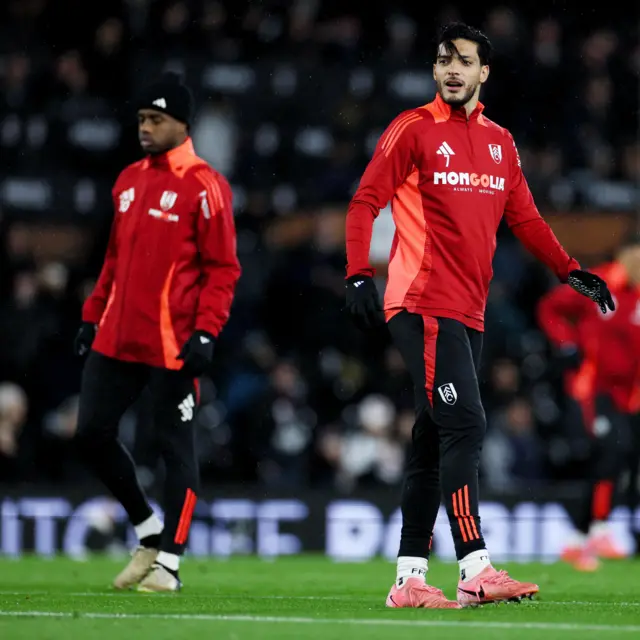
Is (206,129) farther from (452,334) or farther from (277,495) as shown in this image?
(452,334)

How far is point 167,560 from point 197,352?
98 centimetres

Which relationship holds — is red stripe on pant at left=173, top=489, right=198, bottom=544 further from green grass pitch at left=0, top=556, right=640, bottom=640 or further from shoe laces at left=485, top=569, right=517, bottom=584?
shoe laces at left=485, top=569, right=517, bottom=584

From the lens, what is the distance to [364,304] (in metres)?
6.28

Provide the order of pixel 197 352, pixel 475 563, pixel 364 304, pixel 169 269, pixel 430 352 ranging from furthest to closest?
pixel 169 269
pixel 197 352
pixel 430 352
pixel 475 563
pixel 364 304

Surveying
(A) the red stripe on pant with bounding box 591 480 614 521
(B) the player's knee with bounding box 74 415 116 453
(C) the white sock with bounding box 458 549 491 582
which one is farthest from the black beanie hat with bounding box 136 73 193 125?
(A) the red stripe on pant with bounding box 591 480 614 521

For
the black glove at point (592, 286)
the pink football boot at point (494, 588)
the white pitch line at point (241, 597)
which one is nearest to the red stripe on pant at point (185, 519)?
the white pitch line at point (241, 597)

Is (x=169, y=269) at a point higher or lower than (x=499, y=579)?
higher

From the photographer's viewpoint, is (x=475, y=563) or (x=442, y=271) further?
(x=442, y=271)

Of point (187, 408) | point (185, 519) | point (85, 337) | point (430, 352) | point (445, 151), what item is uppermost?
point (445, 151)

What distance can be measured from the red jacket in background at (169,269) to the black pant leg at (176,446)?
0.10 m

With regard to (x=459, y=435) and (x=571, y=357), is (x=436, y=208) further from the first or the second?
(x=571, y=357)

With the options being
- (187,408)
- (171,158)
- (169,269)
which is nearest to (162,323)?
(169,269)

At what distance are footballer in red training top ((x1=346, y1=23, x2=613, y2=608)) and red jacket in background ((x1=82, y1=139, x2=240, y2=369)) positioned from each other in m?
1.36

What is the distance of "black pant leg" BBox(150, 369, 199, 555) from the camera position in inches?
311
